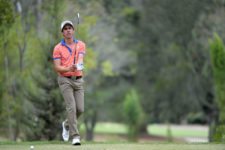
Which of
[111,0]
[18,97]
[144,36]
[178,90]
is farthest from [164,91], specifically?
[18,97]

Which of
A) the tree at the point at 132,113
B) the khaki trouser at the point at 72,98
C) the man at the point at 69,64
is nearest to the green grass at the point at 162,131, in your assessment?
the tree at the point at 132,113

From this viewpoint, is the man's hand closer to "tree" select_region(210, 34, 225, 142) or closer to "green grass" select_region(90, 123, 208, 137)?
"tree" select_region(210, 34, 225, 142)

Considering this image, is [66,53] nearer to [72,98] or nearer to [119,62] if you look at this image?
[72,98]

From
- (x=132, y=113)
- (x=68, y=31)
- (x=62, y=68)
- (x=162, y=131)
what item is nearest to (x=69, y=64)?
(x=62, y=68)

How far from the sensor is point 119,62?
140 feet

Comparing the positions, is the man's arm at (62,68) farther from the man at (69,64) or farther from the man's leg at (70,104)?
the man's leg at (70,104)

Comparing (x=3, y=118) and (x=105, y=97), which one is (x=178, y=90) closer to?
(x=105, y=97)

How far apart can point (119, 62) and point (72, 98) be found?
1267 inches

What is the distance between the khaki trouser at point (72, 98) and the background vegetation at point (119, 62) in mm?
4302

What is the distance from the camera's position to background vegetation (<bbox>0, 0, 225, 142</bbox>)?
19.2 m

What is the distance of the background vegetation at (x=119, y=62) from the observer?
19203 millimetres

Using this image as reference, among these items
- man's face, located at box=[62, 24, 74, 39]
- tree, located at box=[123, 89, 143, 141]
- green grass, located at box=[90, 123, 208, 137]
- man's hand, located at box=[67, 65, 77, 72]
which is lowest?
green grass, located at box=[90, 123, 208, 137]

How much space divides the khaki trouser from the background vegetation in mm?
4302

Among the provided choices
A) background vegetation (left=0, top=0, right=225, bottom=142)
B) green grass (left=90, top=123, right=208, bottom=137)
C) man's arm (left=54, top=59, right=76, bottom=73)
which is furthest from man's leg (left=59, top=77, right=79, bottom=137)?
green grass (left=90, top=123, right=208, bottom=137)
